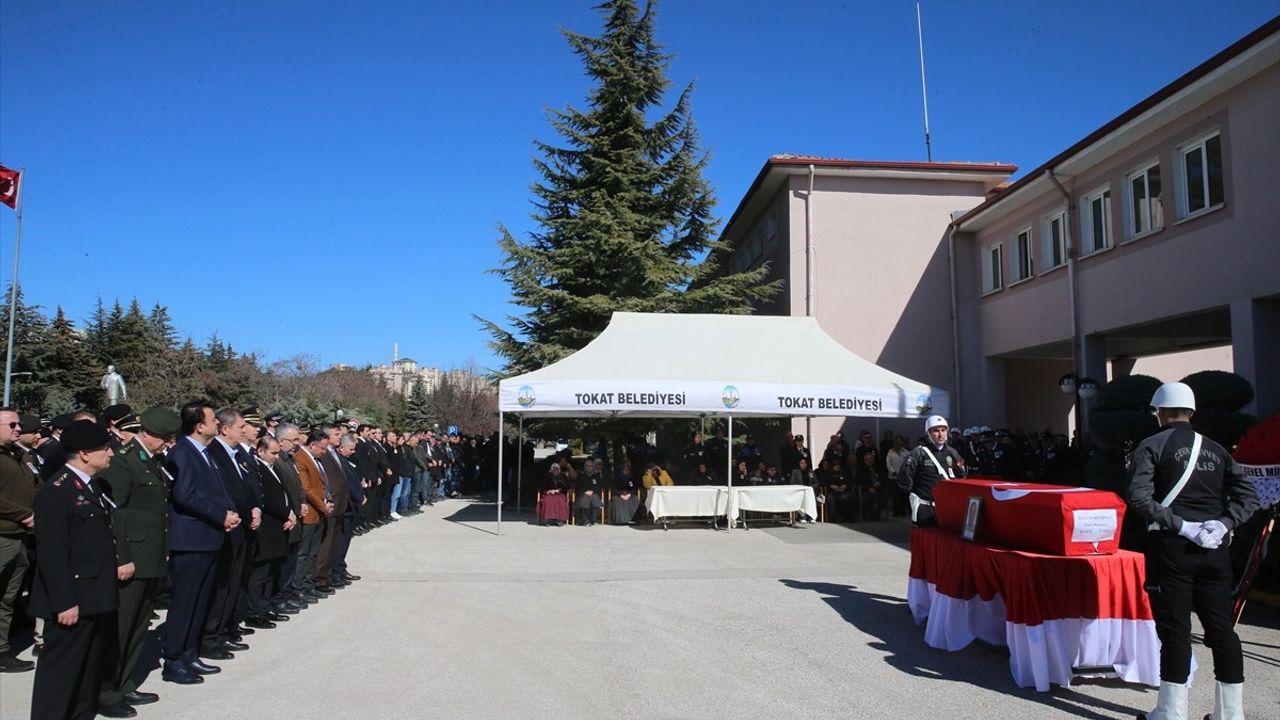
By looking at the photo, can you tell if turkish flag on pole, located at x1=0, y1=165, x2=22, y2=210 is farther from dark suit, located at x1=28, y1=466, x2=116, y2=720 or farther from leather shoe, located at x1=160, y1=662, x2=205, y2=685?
dark suit, located at x1=28, y1=466, x2=116, y2=720

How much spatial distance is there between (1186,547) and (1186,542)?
1.2 inches

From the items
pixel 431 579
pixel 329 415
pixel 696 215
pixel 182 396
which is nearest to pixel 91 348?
pixel 182 396

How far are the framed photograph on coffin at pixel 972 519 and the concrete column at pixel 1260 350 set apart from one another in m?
8.32

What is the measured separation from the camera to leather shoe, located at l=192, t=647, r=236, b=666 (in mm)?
6812

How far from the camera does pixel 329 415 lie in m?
32.1

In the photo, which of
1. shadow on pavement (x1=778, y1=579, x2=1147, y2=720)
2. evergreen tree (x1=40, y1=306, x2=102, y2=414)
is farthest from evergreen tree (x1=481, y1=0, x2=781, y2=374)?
evergreen tree (x1=40, y1=306, x2=102, y2=414)

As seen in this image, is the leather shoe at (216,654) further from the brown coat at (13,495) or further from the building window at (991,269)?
the building window at (991,269)

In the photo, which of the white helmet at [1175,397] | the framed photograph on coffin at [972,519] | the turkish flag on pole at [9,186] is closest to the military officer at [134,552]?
the framed photograph on coffin at [972,519]

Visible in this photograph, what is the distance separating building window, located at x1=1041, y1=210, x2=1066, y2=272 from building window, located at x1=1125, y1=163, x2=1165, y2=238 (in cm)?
231

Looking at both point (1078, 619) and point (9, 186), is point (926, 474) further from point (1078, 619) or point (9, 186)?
point (9, 186)

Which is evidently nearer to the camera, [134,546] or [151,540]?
[134,546]

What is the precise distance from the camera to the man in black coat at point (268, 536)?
295 inches

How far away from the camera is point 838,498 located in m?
17.4

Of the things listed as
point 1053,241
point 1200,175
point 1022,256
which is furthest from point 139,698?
point 1022,256
